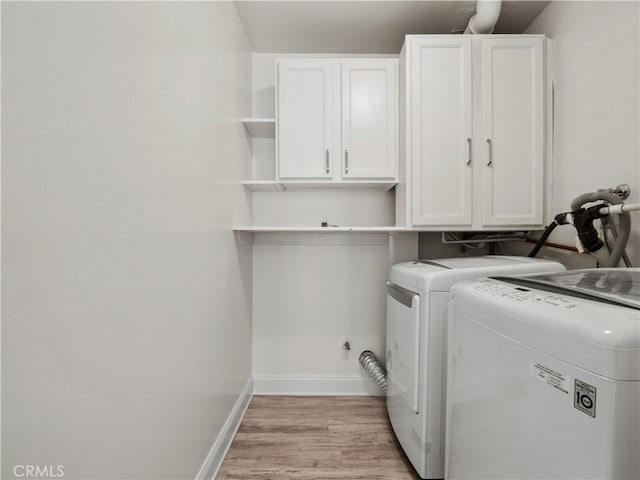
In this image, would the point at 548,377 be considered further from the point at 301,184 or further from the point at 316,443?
the point at 301,184

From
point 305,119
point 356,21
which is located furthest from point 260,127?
point 356,21

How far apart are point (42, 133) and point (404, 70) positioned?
5.75 feet

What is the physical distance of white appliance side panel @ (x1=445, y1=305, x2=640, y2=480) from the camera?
51 cm

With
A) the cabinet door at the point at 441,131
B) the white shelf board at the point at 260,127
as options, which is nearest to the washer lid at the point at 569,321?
the cabinet door at the point at 441,131

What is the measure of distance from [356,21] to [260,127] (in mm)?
880

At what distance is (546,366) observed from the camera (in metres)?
0.62

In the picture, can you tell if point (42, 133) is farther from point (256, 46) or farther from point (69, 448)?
point (256, 46)

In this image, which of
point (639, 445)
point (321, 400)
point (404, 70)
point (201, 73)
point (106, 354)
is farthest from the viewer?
point (321, 400)

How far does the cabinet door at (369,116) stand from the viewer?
5.98 feet

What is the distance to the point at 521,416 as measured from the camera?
0.68 meters

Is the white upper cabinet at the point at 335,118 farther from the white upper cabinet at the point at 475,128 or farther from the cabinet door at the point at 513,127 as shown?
the cabinet door at the point at 513,127

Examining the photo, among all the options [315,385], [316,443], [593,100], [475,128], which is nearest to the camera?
[593,100]

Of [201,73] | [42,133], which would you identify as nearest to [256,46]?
[201,73]

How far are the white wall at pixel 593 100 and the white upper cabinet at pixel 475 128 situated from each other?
3.9 inches
